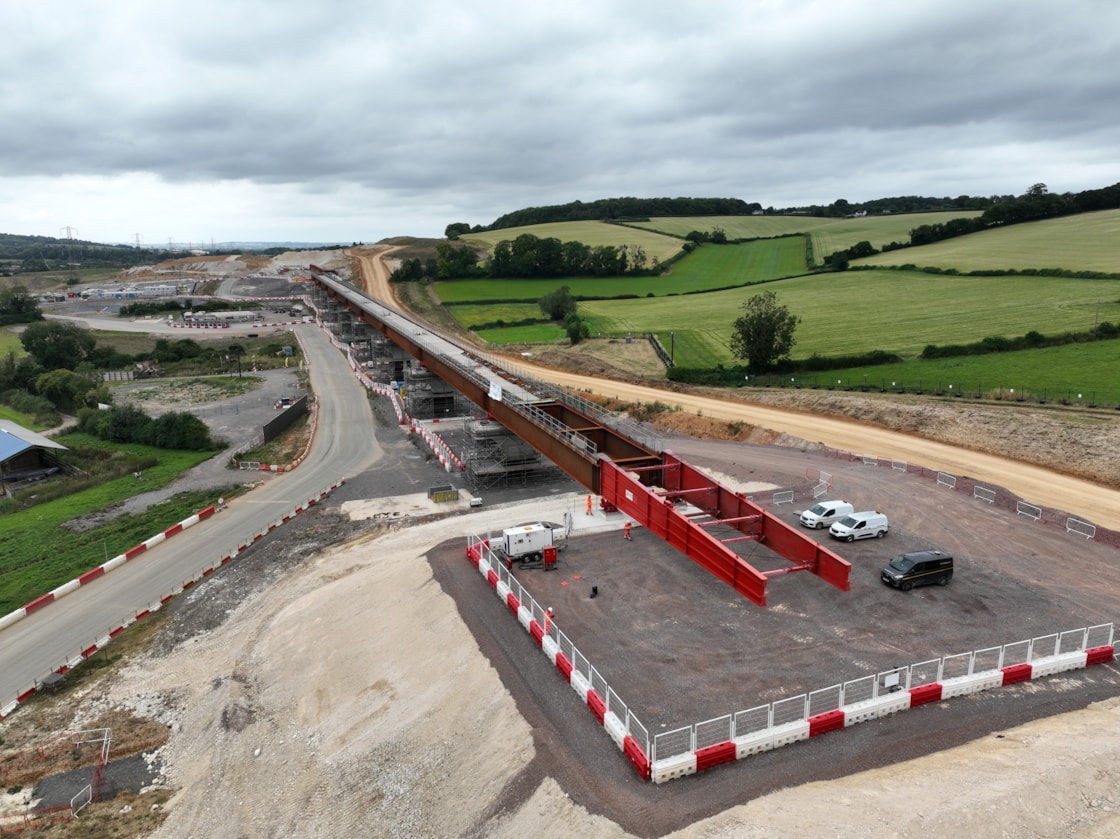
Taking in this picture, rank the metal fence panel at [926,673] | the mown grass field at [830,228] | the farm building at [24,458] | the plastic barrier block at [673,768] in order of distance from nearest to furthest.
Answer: the plastic barrier block at [673,768] → the metal fence panel at [926,673] → the farm building at [24,458] → the mown grass field at [830,228]

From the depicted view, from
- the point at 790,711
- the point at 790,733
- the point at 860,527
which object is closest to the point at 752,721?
the point at 790,733

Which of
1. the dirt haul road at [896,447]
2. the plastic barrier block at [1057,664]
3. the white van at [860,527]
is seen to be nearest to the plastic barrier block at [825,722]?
the plastic barrier block at [1057,664]

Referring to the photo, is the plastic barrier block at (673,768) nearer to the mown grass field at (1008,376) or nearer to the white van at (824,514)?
the white van at (824,514)

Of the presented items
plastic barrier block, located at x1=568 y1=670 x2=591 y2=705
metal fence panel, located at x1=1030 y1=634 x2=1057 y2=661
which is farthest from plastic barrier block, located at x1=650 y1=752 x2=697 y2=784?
metal fence panel, located at x1=1030 y1=634 x2=1057 y2=661

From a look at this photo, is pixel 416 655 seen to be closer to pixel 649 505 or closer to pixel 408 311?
pixel 649 505

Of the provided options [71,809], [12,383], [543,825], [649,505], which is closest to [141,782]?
[71,809]

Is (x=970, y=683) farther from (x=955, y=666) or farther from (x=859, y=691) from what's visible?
(x=859, y=691)
